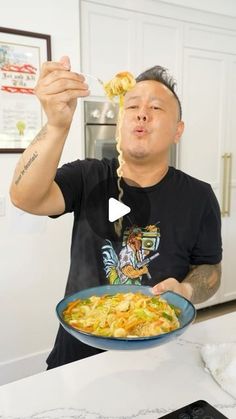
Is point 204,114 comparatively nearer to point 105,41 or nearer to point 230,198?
point 230,198

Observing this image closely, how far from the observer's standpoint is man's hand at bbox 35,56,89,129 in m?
0.94

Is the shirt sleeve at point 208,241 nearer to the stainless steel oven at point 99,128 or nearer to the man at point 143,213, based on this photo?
the man at point 143,213

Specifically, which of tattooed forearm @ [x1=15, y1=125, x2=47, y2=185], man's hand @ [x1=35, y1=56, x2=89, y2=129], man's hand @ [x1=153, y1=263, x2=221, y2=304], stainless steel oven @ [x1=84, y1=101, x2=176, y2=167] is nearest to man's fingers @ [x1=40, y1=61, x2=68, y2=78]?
man's hand @ [x1=35, y1=56, x2=89, y2=129]

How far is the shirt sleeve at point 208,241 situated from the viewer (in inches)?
57.9

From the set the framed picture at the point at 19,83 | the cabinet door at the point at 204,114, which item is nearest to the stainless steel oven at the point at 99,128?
the framed picture at the point at 19,83

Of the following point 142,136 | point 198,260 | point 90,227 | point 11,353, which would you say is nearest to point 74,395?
point 90,227

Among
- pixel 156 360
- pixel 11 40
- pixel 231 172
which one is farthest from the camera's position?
pixel 231 172

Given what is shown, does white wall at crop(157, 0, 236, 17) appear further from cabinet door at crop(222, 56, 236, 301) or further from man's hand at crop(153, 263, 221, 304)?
man's hand at crop(153, 263, 221, 304)

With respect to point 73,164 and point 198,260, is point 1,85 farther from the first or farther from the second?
point 198,260

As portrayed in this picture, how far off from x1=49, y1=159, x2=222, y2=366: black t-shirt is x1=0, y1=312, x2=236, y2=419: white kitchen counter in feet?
1.15

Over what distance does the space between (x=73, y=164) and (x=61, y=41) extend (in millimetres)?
1197

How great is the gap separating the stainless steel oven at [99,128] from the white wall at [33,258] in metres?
0.10

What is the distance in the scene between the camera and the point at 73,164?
4.74 ft

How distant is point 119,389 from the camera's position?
91 centimetres
